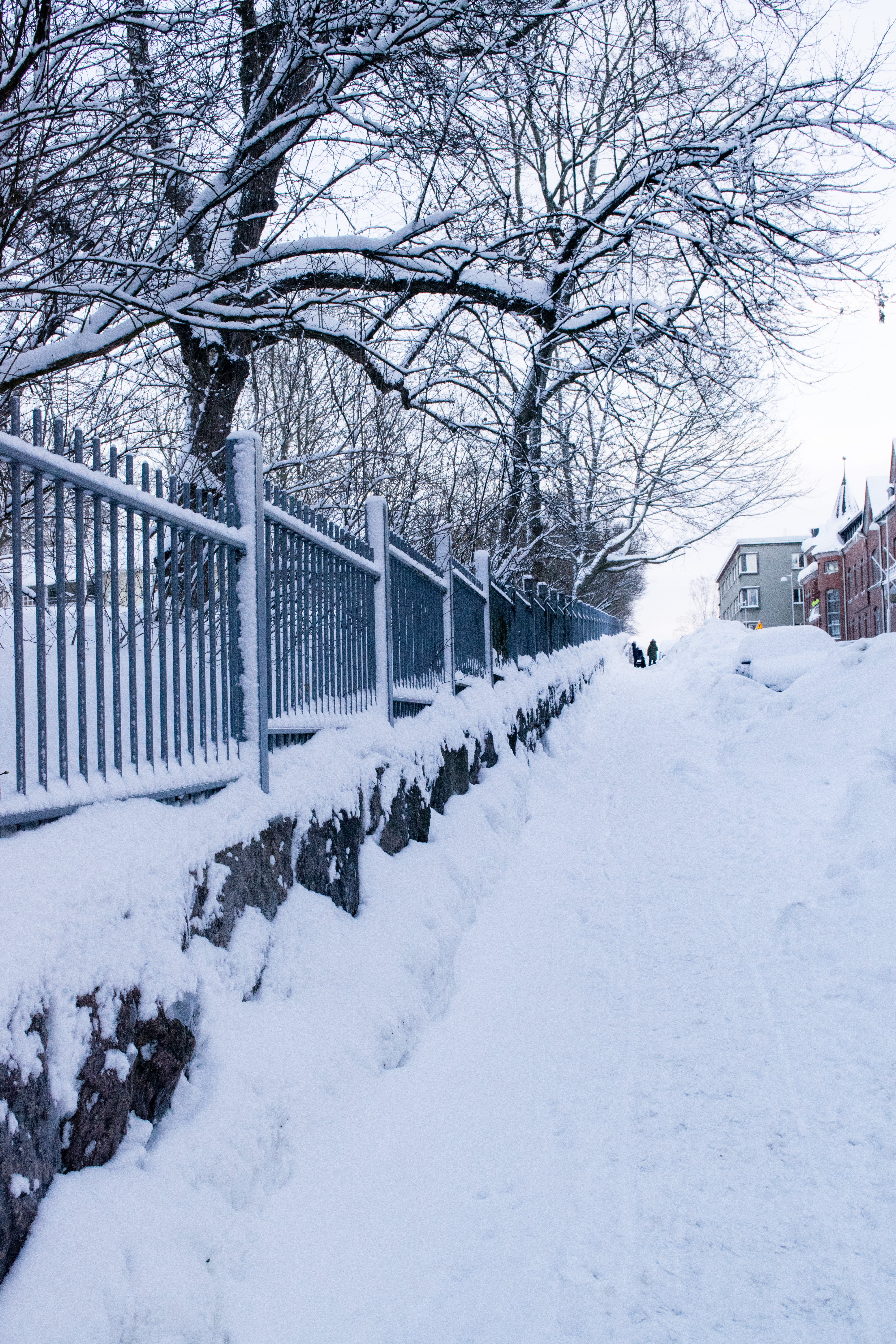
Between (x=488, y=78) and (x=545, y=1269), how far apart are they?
6288 mm

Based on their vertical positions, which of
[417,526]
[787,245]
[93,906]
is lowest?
[93,906]

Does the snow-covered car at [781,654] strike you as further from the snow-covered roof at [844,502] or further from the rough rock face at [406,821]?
the snow-covered roof at [844,502]

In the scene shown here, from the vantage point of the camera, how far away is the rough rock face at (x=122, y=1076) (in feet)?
7.07

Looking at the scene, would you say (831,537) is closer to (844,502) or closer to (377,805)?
(844,502)

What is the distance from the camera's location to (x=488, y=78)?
5.61m

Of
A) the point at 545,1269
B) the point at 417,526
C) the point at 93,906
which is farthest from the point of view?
the point at 417,526

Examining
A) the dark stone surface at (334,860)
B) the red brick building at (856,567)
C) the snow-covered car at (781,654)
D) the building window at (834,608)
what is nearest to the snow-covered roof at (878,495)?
the red brick building at (856,567)

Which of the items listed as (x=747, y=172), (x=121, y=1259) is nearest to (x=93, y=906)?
(x=121, y=1259)

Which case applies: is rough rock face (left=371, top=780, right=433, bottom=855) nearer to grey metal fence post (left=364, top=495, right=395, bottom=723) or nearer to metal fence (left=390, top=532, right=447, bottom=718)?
grey metal fence post (left=364, top=495, right=395, bottom=723)

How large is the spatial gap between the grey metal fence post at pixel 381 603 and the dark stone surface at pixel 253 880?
5.80 feet

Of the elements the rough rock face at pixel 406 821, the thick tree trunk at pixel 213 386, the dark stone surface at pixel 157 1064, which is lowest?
the dark stone surface at pixel 157 1064

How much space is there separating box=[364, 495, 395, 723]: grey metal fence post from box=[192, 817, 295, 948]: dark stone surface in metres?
1.77

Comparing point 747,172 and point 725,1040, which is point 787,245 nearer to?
point 747,172

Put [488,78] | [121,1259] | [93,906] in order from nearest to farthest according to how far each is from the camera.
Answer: [121,1259]
[93,906]
[488,78]
